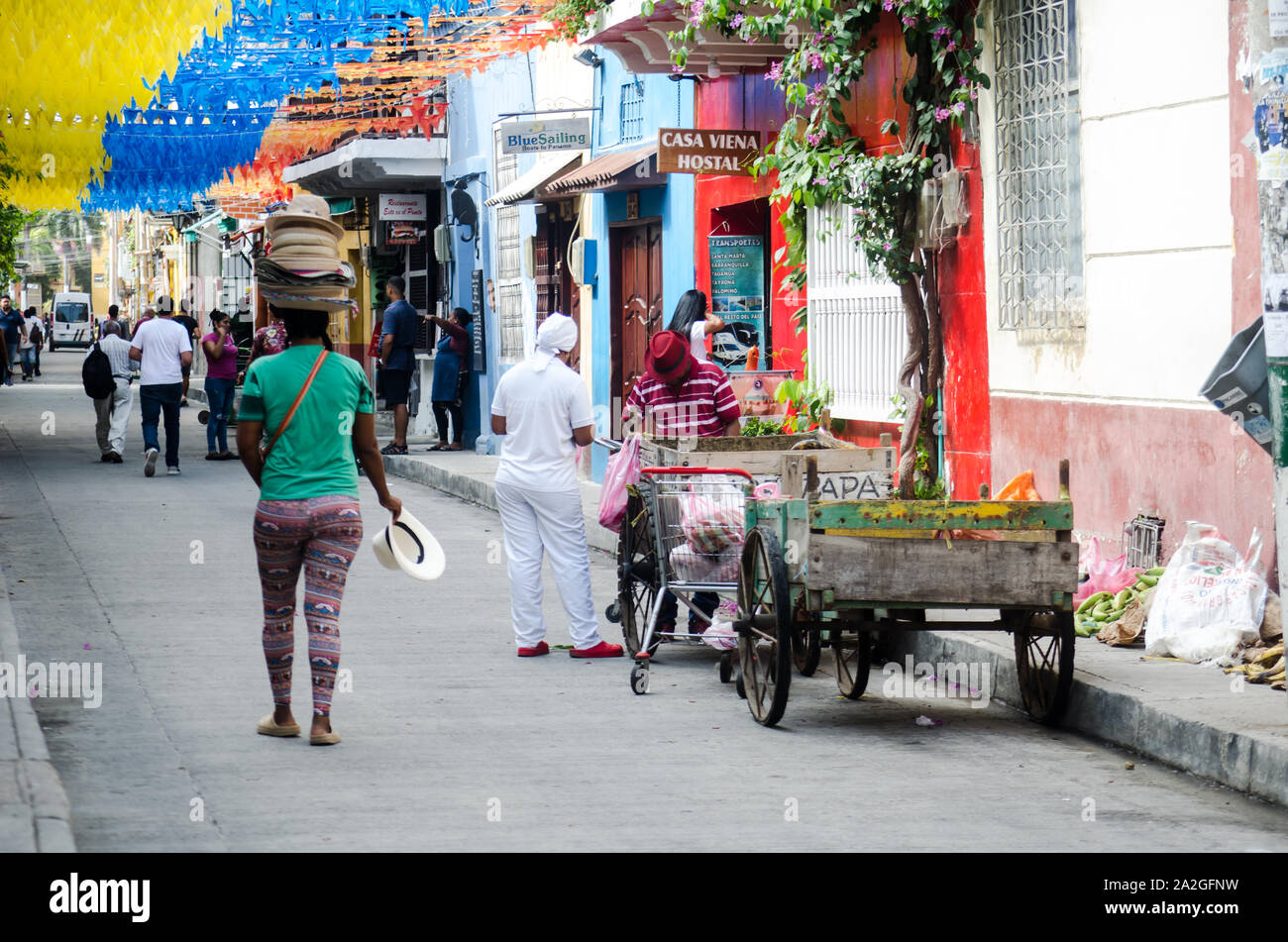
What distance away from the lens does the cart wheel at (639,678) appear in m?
8.41

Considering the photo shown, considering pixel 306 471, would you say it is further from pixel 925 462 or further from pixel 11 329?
pixel 11 329

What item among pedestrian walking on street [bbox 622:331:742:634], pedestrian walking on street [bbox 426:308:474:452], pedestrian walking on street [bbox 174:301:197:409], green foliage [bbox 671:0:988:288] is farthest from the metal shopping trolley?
pedestrian walking on street [bbox 426:308:474:452]

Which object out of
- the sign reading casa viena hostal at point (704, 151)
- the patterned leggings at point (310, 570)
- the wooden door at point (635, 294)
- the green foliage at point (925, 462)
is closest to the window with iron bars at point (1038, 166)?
the green foliage at point (925, 462)

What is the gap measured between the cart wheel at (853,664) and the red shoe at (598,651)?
1.37 m

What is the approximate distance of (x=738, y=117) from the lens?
15328 mm

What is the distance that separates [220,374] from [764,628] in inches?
604

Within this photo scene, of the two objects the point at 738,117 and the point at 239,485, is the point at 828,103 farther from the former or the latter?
the point at 239,485

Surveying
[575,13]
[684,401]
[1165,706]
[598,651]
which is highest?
[575,13]

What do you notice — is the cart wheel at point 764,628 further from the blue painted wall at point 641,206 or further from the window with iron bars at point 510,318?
the window with iron bars at point 510,318

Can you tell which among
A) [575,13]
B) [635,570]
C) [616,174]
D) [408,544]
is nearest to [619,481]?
[635,570]

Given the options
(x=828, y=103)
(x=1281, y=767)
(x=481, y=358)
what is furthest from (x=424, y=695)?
(x=481, y=358)

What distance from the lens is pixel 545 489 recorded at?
9.55 meters
